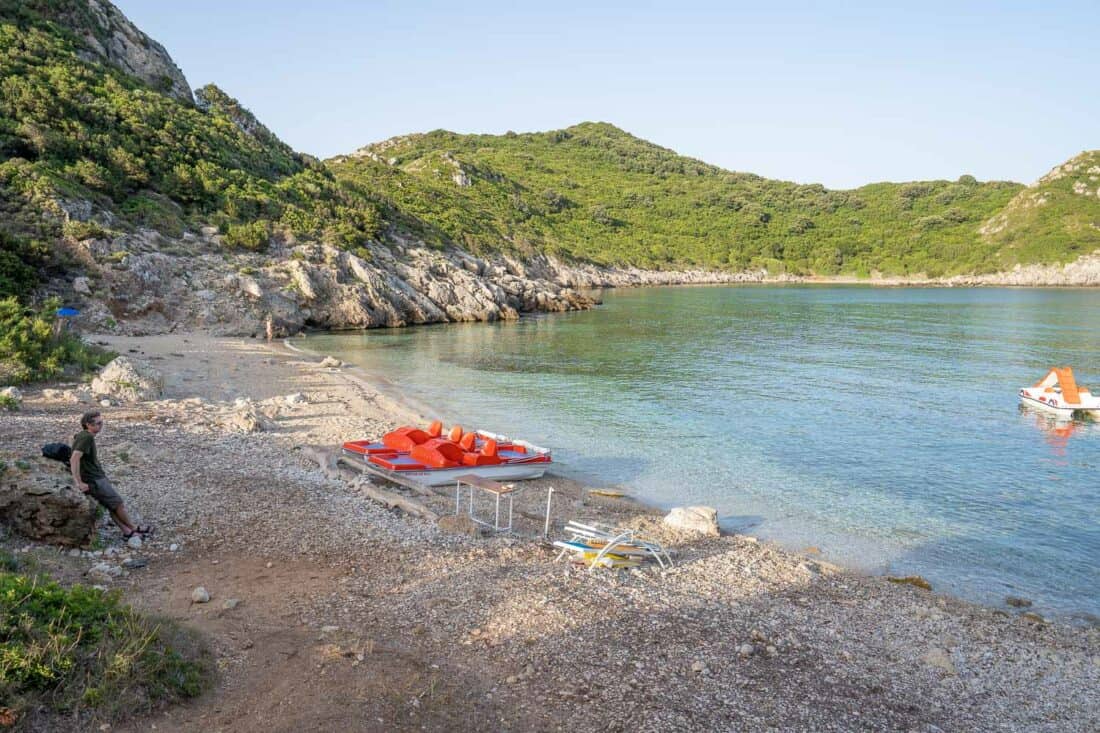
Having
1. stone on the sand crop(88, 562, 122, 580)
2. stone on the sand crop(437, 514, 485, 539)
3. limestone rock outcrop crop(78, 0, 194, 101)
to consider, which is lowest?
stone on the sand crop(437, 514, 485, 539)

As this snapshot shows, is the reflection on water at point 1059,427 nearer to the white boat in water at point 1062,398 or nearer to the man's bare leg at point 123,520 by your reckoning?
the white boat in water at point 1062,398

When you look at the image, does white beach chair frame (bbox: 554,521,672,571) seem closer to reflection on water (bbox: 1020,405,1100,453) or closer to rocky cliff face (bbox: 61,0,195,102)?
reflection on water (bbox: 1020,405,1100,453)

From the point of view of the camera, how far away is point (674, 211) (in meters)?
160

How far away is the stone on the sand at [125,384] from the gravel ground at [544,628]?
503 cm

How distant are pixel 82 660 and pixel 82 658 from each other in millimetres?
21

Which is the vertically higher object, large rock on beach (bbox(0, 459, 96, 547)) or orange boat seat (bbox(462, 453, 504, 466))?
large rock on beach (bbox(0, 459, 96, 547))

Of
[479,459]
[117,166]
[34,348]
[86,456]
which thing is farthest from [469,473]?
[117,166]

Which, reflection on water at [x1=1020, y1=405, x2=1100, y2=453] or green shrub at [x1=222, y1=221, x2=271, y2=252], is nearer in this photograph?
reflection on water at [x1=1020, y1=405, x2=1100, y2=453]

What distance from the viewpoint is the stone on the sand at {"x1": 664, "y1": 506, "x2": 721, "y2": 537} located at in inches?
517

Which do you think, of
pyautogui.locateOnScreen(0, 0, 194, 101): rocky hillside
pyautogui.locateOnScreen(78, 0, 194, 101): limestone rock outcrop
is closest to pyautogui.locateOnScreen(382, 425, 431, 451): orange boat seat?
pyautogui.locateOnScreen(0, 0, 194, 101): rocky hillside

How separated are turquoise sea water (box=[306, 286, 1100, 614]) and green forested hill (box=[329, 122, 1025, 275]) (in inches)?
1944

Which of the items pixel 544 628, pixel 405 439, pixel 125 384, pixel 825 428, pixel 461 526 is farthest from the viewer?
pixel 825 428

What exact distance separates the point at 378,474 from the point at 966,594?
1118 centimetres

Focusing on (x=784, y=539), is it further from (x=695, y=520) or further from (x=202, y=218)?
(x=202, y=218)
